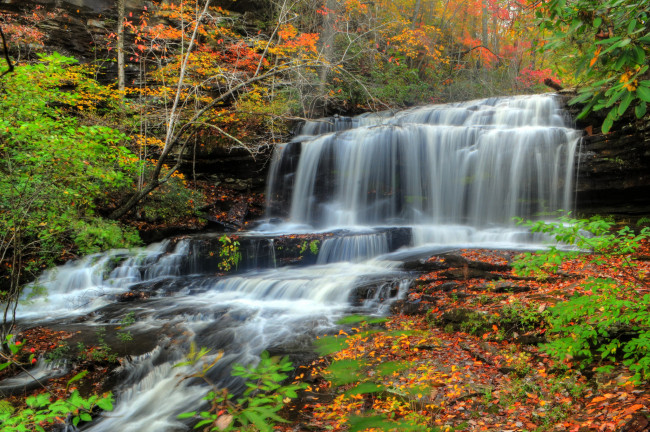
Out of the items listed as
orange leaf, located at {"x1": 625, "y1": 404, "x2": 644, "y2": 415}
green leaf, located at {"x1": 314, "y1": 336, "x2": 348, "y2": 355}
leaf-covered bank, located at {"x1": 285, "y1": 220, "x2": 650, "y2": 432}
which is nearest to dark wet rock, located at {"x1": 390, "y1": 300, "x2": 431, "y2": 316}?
leaf-covered bank, located at {"x1": 285, "y1": 220, "x2": 650, "y2": 432}

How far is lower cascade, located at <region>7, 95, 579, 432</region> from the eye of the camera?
5777 mm

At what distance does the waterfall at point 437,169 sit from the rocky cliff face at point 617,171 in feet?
1.26

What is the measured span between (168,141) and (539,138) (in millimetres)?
10583

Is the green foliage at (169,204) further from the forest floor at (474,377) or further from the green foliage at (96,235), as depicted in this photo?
the forest floor at (474,377)

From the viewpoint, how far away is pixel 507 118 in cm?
1380

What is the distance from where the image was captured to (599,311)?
404cm

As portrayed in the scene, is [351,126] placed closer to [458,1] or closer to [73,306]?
[73,306]

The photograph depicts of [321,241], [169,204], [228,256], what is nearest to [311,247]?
[321,241]

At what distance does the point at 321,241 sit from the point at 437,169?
5296mm

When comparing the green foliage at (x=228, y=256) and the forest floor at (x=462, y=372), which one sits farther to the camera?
the green foliage at (x=228, y=256)

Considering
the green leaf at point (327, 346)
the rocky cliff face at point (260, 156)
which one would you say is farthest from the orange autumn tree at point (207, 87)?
the green leaf at point (327, 346)

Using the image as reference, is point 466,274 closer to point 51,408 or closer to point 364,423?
point 364,423

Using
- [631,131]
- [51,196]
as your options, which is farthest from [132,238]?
→ [631,131]

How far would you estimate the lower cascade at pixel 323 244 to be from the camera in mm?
5777
